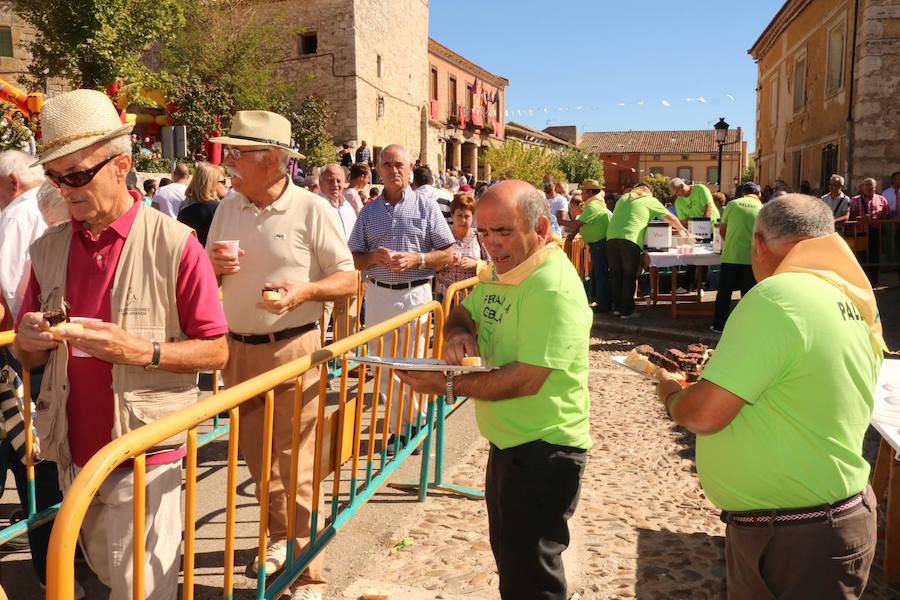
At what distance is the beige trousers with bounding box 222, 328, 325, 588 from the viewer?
3.09 metres

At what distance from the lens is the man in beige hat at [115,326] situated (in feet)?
7.02

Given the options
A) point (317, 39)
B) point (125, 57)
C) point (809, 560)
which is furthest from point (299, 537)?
point (317, 39)

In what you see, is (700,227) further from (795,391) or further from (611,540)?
(795,391)

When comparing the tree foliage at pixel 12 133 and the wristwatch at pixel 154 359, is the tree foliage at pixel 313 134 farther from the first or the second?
the wristwatch at pixel 154 359

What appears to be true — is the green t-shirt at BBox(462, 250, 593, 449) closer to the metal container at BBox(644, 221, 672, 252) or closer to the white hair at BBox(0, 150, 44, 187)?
the white hair at BBox(0, 150, 44, 187)

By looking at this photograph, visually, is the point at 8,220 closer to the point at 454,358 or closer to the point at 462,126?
the point at 454,358

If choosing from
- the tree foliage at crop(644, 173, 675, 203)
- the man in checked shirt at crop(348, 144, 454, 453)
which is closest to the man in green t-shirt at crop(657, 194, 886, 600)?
the man in checked shirt at crop(348, 144, 454, 453)

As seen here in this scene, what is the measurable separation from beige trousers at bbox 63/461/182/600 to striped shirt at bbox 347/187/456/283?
3.03m

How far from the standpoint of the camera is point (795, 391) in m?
2.00

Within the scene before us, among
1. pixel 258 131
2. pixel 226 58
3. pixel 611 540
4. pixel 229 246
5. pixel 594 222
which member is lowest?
pixel 611 540

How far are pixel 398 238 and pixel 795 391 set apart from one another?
3455 millimetres

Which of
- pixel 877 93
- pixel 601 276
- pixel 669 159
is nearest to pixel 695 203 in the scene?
pixel 601 276

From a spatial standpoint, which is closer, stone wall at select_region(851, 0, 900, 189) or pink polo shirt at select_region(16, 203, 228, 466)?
pink polo shirt at select_region(16, 203, 228, 466)

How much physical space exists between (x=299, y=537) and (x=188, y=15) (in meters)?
25.4
